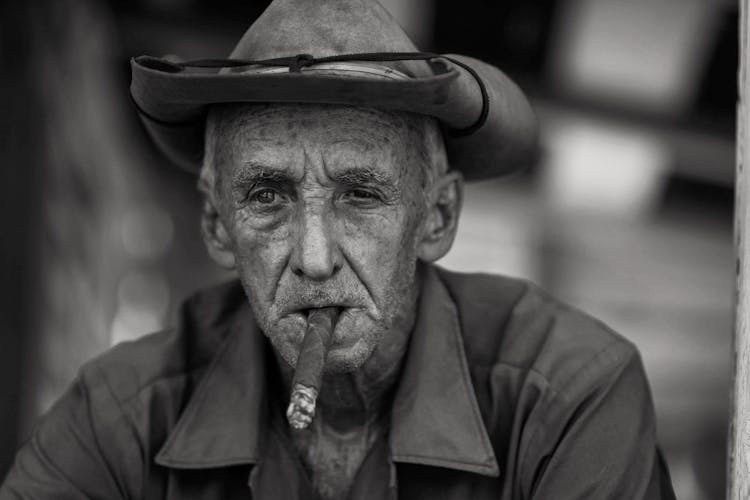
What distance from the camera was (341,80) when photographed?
95.5 inches

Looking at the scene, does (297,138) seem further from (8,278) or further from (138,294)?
(138,294)

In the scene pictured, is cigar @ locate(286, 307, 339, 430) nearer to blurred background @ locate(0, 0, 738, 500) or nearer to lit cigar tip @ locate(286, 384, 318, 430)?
lit cigar tip @ locate(286, 384, 318, 430)

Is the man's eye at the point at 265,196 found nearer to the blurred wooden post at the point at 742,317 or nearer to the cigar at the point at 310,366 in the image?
the cigar at the point at 310,366

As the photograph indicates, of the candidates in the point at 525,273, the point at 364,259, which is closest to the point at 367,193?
the point at 364,259

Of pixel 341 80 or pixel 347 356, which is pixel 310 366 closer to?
pixel 347 356

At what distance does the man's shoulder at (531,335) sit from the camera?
2.67m

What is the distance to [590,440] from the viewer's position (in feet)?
8.32

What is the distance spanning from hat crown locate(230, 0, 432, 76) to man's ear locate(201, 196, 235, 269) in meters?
0.35

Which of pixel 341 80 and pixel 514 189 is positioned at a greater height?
pixel 341 80

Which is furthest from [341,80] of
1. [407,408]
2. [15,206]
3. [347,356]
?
[15,206]

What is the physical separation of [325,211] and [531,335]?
567 millimetres

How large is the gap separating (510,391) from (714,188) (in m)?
4.99

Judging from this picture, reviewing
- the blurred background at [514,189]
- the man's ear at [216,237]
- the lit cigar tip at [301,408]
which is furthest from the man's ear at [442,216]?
the blurred background at [514,189]

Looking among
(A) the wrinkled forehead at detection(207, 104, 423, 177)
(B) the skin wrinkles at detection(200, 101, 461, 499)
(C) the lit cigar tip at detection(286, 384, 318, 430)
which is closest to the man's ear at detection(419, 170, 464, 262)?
(B) the skin wrinkles at detection(200, 101, 461, 499)
